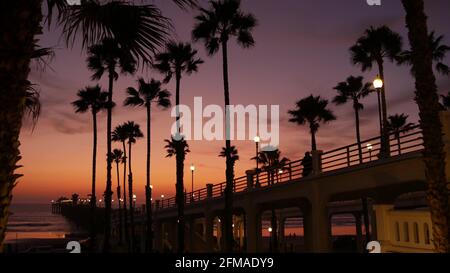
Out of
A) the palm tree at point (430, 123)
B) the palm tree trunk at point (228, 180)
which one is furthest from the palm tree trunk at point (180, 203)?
the palm tree at point (430, 123)

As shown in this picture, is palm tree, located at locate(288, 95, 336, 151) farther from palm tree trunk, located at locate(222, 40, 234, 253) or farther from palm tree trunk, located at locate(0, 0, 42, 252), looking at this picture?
palm tree trunk, located at locate(0, 0, 42, 252)

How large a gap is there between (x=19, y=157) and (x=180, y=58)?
3074 centimetres

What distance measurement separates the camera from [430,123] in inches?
395

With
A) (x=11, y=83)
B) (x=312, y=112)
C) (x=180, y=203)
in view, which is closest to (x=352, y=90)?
(x=312, y=112)

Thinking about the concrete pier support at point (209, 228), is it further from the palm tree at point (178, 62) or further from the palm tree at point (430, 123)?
the palm tree at point (430, 123)

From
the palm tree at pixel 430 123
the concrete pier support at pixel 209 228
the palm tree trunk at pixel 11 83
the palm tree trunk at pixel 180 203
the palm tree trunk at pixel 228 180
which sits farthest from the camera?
the concrete pier support at pixel 209 228

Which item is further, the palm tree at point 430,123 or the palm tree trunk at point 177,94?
the palm tree trunk at point 177,94

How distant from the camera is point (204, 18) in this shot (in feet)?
90.4

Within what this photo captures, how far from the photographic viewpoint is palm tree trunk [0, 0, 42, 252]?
4.24 m

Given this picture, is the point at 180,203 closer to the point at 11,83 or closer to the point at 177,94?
the point at 177,94

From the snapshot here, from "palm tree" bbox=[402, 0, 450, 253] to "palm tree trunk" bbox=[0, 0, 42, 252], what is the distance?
27.2 feet

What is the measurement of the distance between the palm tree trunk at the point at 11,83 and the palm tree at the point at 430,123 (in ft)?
27.2

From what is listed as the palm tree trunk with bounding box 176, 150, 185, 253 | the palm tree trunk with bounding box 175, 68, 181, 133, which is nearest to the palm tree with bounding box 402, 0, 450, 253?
the palm tree trunk with bounding box 176, 150, 185, 253

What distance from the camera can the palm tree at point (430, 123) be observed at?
9.86 metres
